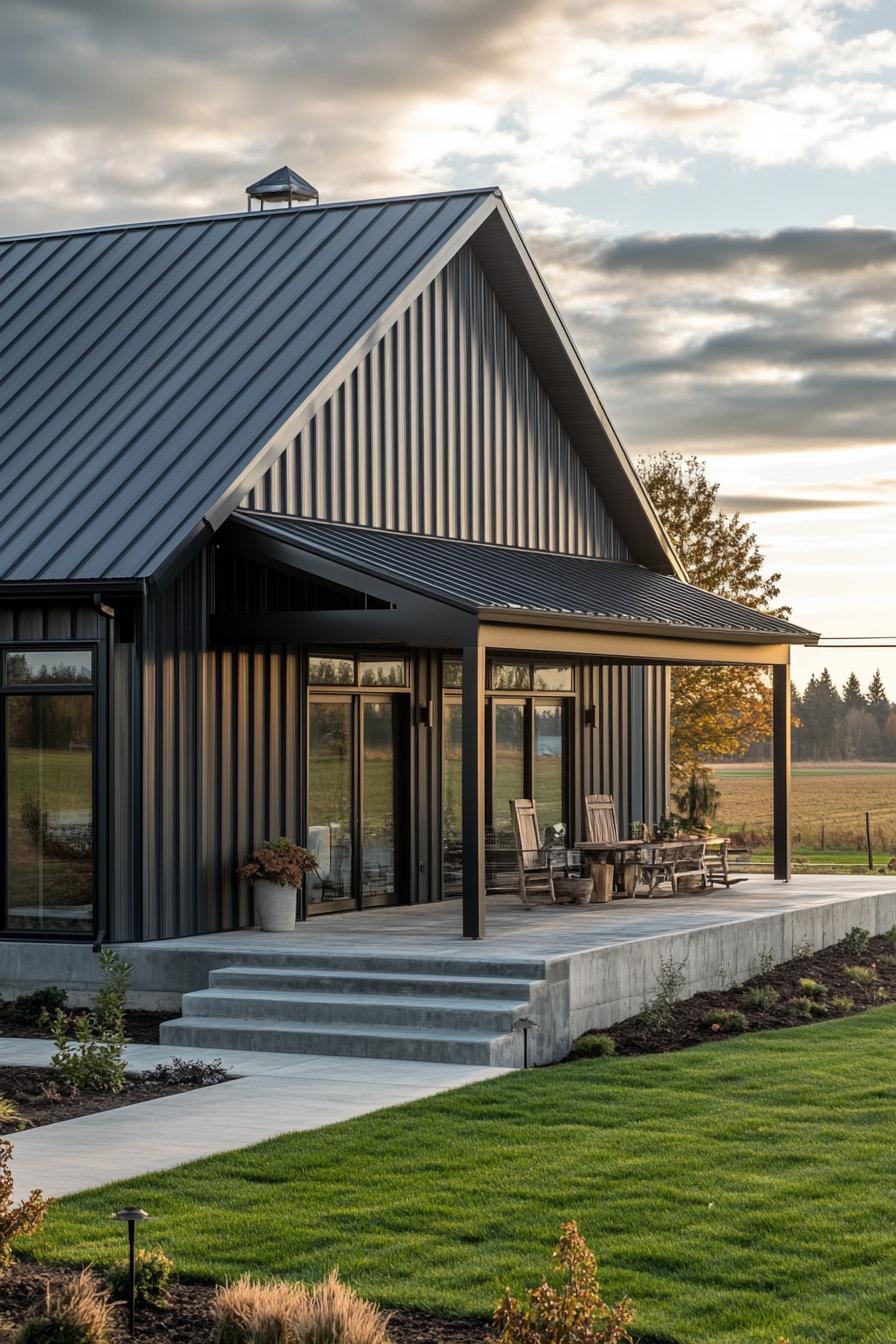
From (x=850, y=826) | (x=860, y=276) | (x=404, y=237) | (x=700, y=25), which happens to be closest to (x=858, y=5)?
(x=700, y=25)

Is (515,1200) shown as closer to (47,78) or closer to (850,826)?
(47,78)

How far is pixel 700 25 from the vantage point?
1591 cm

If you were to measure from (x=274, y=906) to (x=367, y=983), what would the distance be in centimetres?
239

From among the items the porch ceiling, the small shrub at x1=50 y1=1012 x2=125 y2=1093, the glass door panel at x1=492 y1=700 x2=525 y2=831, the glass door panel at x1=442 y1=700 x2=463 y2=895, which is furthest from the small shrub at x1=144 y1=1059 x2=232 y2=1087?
the glass door panel at x1=492 y1=700 x2=525 y2=831

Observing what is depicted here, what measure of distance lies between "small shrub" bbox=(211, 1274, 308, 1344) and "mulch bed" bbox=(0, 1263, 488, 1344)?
334 mm

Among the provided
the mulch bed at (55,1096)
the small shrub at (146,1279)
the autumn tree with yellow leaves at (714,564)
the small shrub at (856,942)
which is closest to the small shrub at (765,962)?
the small shrub at (856,942)

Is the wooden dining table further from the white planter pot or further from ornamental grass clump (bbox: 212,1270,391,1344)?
ornamental grass clump (bbox: 212,1270,391,1344)

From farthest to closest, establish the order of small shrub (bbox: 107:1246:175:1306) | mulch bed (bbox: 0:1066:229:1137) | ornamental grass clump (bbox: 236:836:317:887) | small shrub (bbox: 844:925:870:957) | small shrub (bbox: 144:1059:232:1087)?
small shrub (bbox: 844:925:870:957) < ornamental grass clump (bbox: 236:836:317:887) < small shrub (bbox: 144:1059:232:1087) < mulch bed (bbox: 0:1066:229:1137) < small shrub (bbox: 107:1246:175:1306)

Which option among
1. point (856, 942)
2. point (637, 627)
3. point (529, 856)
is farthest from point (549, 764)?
point (856, 942)

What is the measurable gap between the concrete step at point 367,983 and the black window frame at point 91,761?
4.74 feet

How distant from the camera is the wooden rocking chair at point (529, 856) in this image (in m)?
17.4

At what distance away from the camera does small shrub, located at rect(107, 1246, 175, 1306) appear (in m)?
6.64

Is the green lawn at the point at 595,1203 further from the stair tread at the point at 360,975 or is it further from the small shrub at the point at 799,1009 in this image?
the small shrub at the point at 799,1009

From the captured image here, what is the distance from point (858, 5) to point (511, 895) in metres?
9.05
